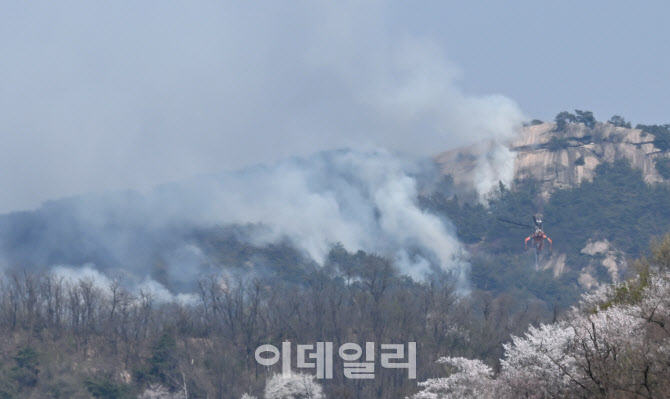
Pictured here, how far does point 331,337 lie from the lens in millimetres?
102312

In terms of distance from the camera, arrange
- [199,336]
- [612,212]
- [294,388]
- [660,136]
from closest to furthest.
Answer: [294,388], [199,336], [612,212], [660,136]

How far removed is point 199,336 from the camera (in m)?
105

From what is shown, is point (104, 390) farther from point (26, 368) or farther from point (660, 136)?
point (660, 136)

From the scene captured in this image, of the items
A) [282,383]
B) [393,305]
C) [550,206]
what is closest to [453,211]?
[550,206]

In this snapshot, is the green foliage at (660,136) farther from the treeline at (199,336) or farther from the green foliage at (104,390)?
the green foliage at (104,390)

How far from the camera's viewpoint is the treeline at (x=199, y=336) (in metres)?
89.1

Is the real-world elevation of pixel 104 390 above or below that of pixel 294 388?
above

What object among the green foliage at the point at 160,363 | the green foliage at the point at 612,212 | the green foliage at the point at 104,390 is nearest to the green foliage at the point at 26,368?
the green foliage at the point at 104,390

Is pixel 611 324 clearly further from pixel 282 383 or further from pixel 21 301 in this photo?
pixel 21 301

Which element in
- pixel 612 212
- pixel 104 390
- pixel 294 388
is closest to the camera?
pixel 294 388

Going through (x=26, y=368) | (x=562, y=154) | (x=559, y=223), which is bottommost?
(x=26, y=368)

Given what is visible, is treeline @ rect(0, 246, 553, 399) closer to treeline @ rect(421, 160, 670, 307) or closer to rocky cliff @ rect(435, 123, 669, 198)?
treeline @ rect(421, 160, 670, 307)

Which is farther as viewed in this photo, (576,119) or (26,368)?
(576,119)

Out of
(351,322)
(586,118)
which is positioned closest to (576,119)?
(586,118)
